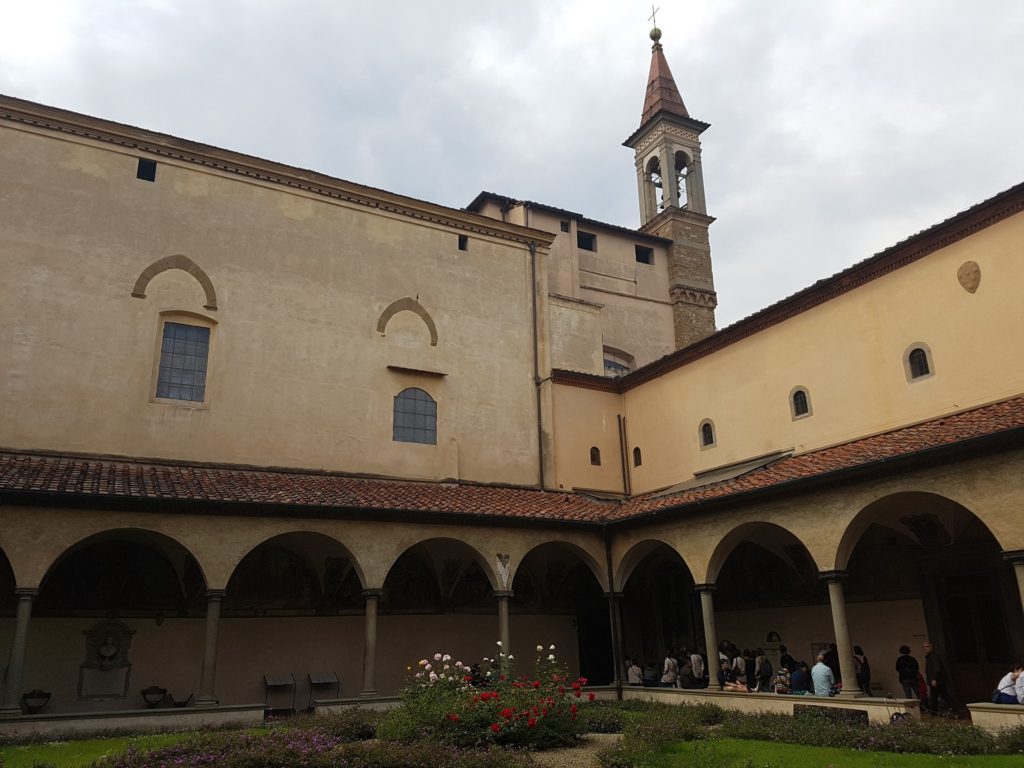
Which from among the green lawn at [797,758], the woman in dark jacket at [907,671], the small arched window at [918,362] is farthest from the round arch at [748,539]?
the green lawn at [797,758]

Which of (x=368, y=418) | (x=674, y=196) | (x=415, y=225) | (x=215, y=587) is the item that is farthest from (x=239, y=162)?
(x=674, y=196)

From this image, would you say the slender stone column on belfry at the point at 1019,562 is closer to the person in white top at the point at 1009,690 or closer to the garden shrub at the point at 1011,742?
the person in white top at the point at 1009,690

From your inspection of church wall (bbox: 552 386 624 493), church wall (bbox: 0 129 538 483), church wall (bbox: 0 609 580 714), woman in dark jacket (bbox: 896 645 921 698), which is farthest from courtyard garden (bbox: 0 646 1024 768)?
church wall (bbox: 552 386 624 493)

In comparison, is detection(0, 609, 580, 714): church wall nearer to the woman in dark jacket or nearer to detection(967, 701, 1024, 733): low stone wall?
the woman in dark jacket

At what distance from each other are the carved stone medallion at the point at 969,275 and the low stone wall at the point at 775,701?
706 centimetres

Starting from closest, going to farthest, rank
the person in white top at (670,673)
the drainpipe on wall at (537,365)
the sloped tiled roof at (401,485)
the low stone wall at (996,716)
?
the low stone wall at (996,716) → the sloped tiled roof at (401,485) → the person in white top at (670,673) → the drainpipe on wall at (537,365)

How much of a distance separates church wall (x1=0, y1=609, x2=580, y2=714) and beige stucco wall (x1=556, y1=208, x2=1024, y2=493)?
5.82 meters

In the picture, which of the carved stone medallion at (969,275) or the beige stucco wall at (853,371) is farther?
the carved stone medallion at (969,275)

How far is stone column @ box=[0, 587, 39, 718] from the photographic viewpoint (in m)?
12.5

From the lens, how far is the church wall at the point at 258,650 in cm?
1496

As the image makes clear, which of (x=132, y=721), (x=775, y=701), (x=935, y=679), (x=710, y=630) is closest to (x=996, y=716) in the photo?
(x=935, y=679)

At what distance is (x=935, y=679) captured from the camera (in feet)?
45.3

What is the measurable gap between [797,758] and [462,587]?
10.5 meters

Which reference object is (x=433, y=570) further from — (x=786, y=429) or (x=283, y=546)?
(x=786, y=429)
